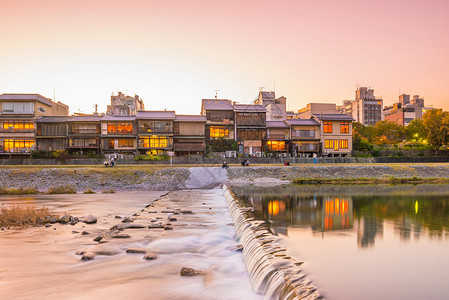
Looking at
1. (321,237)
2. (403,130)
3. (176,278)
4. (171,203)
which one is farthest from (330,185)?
(403,130)

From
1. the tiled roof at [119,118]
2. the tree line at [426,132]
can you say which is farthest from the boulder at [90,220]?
the tree line at [426,132]

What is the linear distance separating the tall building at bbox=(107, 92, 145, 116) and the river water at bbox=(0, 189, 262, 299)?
69331 millimetres

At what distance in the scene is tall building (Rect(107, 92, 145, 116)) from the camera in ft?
270

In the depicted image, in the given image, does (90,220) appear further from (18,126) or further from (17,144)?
(18,126)

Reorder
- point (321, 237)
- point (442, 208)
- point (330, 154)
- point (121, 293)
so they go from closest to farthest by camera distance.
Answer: point (121, 293) < point (321, 237) < point (442, 208) < point (330, 154)

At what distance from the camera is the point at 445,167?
3925 cm

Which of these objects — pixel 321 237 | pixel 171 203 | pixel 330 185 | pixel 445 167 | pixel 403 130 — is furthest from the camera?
pixel 403 130

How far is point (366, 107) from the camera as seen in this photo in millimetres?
139250

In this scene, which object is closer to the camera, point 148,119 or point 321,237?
point 321,237

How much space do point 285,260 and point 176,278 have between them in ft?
9.79

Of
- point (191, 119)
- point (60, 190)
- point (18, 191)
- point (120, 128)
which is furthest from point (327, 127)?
point (18, 191)

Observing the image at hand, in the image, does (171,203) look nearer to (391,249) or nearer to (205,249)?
(205,249)

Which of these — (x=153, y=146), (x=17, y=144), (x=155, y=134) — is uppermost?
(x=155, y=134)

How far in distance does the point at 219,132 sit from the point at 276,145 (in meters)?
10.6
